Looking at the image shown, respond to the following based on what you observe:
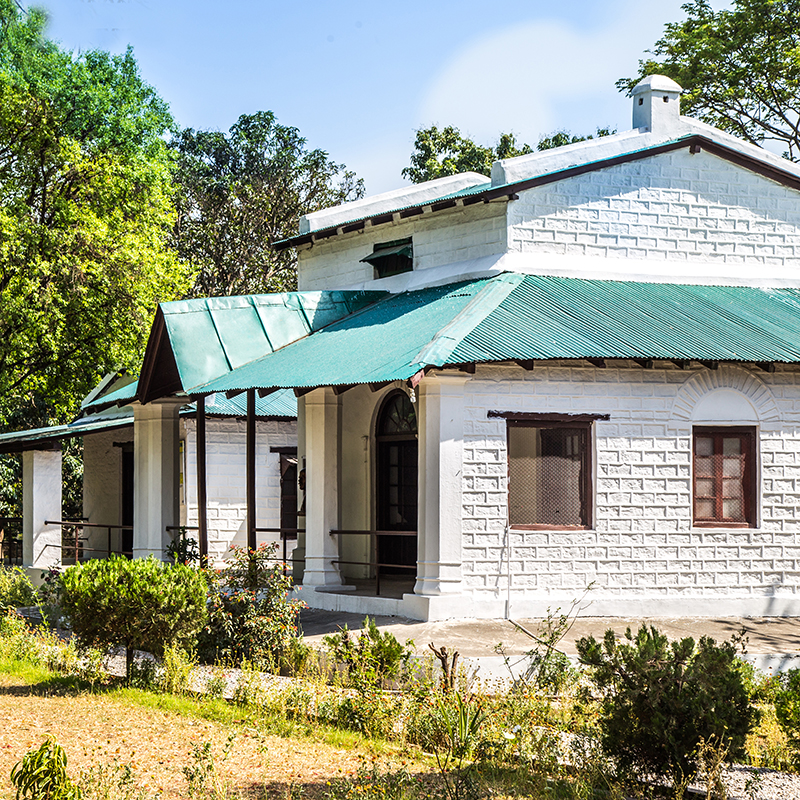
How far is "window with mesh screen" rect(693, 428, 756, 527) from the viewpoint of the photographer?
14.5 metres

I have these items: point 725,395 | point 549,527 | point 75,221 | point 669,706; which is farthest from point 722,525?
point 75,221

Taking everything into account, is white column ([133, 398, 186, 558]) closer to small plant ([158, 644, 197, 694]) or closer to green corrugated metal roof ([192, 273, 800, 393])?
green corrugated metal roof ([192, 273, 800, 393])

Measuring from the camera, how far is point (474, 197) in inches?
606

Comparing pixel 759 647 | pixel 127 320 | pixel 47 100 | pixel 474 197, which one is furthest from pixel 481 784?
pixel 47 100

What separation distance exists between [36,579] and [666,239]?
13.3 m

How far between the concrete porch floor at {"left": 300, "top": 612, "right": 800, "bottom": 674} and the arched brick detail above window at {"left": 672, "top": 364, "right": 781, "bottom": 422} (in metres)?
2.68

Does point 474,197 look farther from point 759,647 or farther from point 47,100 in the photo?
point 47,100

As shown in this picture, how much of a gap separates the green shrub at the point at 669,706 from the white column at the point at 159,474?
40.2 feet

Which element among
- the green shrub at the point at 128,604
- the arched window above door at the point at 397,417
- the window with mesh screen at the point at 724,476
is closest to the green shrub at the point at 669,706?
the green shrub at the point at 128,604

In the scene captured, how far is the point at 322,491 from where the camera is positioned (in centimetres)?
1506

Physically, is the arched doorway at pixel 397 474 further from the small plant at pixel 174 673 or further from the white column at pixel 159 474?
the small plant at pixel 174 673

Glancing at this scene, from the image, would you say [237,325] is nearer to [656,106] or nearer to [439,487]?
[439,487]

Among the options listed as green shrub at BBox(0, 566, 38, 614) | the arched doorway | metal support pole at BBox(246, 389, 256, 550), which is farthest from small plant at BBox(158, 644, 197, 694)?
the arched doorway

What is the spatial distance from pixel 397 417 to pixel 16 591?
650 cm
